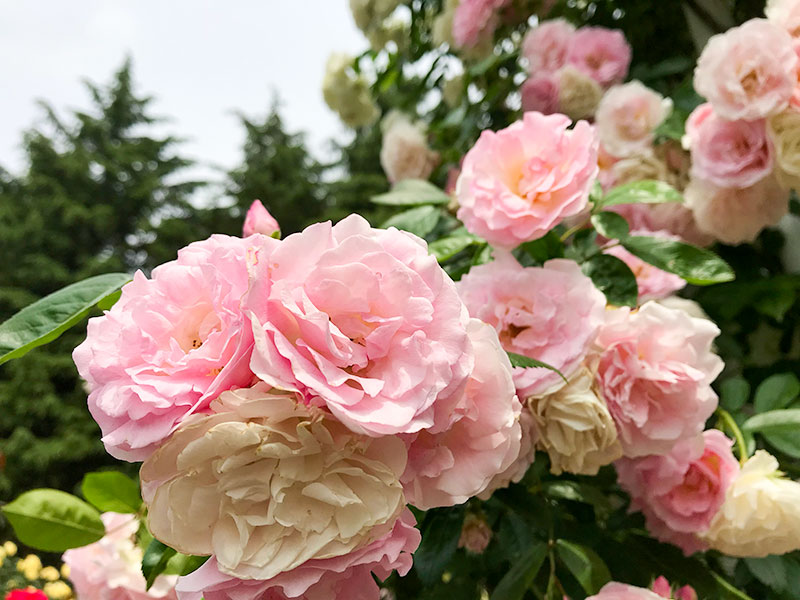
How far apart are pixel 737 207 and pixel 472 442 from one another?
57cm

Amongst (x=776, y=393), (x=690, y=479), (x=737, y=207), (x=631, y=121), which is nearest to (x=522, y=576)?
(x=690, y=479)

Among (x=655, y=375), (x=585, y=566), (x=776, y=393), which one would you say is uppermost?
A: (x=655, y=375)

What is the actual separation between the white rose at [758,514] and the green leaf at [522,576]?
159mm

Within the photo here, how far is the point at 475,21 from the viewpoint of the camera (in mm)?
1036

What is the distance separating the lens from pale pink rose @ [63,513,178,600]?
50 cm

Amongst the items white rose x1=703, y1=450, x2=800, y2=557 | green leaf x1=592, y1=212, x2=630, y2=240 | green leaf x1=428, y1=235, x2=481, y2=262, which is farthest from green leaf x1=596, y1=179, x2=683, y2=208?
white rose x1=703, y1=450, x2=800, y2=557

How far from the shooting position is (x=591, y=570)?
46 centimetres

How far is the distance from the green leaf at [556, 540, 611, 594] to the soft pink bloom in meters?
0.21

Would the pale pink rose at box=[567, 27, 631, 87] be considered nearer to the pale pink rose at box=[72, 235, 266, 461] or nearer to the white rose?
the white rose

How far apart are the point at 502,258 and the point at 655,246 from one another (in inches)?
6.5

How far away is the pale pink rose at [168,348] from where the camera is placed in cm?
26

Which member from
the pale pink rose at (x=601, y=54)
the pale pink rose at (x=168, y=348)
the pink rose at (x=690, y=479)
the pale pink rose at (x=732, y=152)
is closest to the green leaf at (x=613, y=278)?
the pink rose at (x=690, y=479)

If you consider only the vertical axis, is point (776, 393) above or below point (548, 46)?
below

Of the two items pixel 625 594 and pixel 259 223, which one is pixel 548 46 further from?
pixel 625 594
